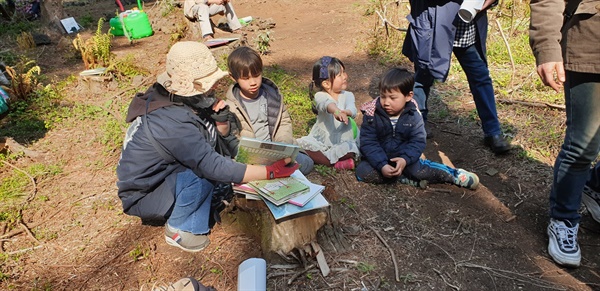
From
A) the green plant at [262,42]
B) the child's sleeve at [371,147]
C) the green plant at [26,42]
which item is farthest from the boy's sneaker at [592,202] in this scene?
the green plant at [26,42]

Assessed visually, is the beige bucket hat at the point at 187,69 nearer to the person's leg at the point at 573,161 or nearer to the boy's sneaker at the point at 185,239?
the boy's sneaker at the point at 185,239

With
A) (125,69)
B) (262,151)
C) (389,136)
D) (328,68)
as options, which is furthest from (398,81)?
(125,69)

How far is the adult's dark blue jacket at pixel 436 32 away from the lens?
10.6 ft

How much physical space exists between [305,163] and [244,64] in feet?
3.14

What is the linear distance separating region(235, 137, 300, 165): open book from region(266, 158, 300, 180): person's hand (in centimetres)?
3

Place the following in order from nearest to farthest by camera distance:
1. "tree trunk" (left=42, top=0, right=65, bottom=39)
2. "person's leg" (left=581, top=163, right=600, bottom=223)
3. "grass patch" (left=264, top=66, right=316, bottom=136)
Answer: "person's leg" (left=581, top=163, right=600, bottom=223), "grass patch" (left=264, top=66, right=316, bottom=136), "tree trunk" (left=42, top=0, right=65, bottom=39)

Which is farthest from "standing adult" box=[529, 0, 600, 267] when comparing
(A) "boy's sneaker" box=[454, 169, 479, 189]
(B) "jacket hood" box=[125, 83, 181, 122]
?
(B) "jacket hood" box=[125, 83, 181, 122]

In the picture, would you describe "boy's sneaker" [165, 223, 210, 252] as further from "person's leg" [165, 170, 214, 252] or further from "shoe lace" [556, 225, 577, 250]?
"shoe lace" [556, 225, 577, 250]

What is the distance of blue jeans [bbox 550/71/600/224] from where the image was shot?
2178mm

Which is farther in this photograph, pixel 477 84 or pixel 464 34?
pixel 477 84

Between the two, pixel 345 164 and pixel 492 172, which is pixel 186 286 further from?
pixel 492 172

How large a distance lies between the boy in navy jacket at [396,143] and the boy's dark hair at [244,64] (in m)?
0.97

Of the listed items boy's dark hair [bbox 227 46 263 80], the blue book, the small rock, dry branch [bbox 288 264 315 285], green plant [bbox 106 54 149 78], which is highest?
boy's dark hair [bbox 227 46 263 80]

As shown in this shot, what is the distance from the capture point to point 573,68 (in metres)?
2.16
